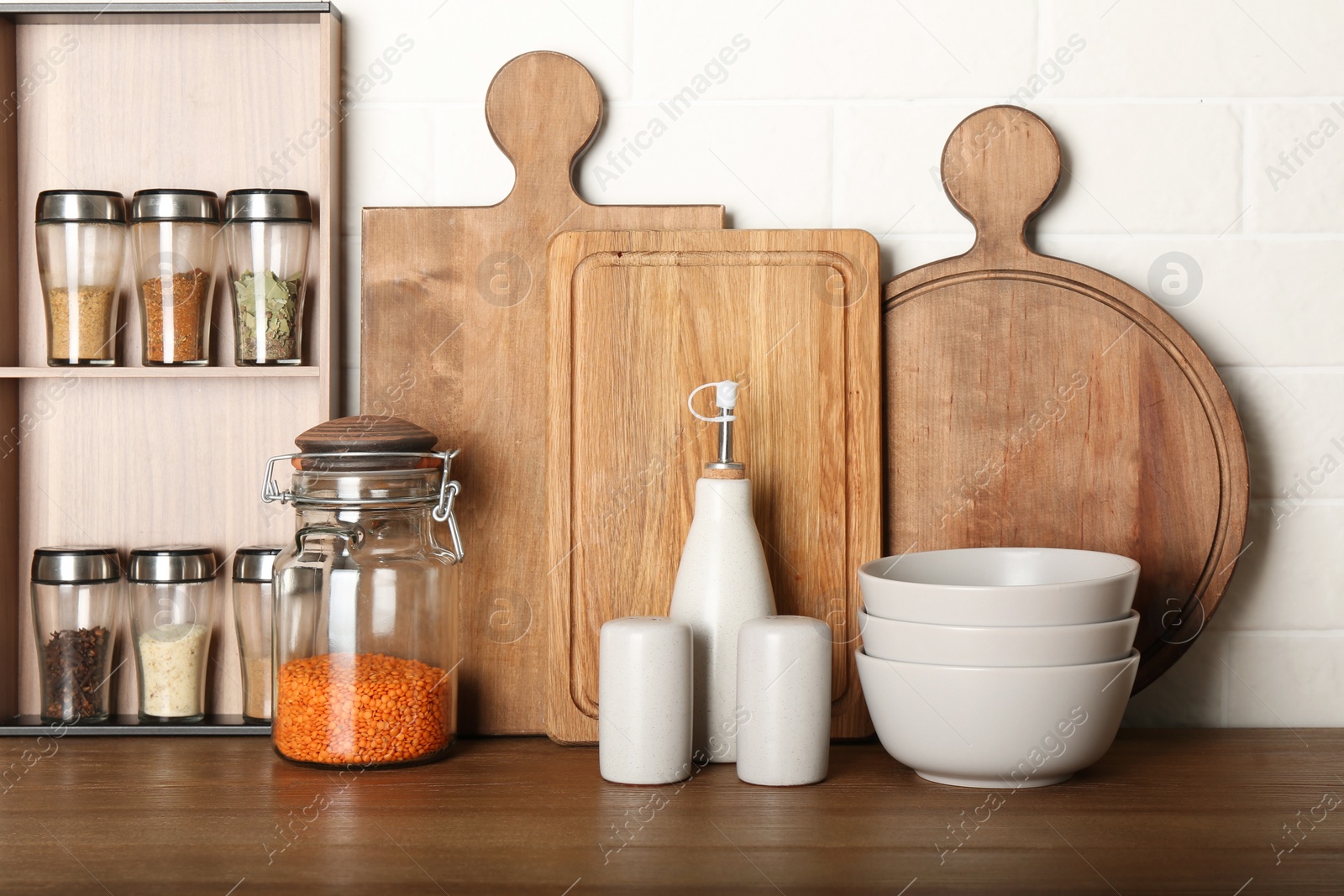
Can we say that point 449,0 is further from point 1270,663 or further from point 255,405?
point 1270,663

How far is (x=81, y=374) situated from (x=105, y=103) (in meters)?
0.28

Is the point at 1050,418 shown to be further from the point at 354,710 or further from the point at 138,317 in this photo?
the point at 138,317

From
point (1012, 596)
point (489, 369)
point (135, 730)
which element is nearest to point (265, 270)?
point (489, 369)

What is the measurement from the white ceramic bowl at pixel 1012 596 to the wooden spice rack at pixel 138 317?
584 millimetres

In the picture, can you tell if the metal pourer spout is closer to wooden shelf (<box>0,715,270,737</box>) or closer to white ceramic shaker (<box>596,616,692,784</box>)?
white ceramic shaker (<box>596,616,692,784</box>)

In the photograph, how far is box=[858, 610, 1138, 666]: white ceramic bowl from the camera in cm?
81

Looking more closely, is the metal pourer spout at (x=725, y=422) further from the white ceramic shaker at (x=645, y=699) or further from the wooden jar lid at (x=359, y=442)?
the wooden jar lid at (x=359, y=442)

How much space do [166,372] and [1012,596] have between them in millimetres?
770

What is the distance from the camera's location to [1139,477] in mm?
1022

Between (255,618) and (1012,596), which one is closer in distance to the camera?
(1012,596)

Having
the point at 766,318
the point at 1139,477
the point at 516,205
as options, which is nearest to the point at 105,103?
the point at 516,205

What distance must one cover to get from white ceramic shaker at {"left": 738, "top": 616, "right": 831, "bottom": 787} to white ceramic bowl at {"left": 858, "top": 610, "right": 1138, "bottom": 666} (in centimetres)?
6

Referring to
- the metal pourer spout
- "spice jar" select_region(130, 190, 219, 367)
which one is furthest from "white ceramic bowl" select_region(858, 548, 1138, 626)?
"spice jar" select_region(130, 190, 219, 367)

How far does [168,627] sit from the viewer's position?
1.03 meters
